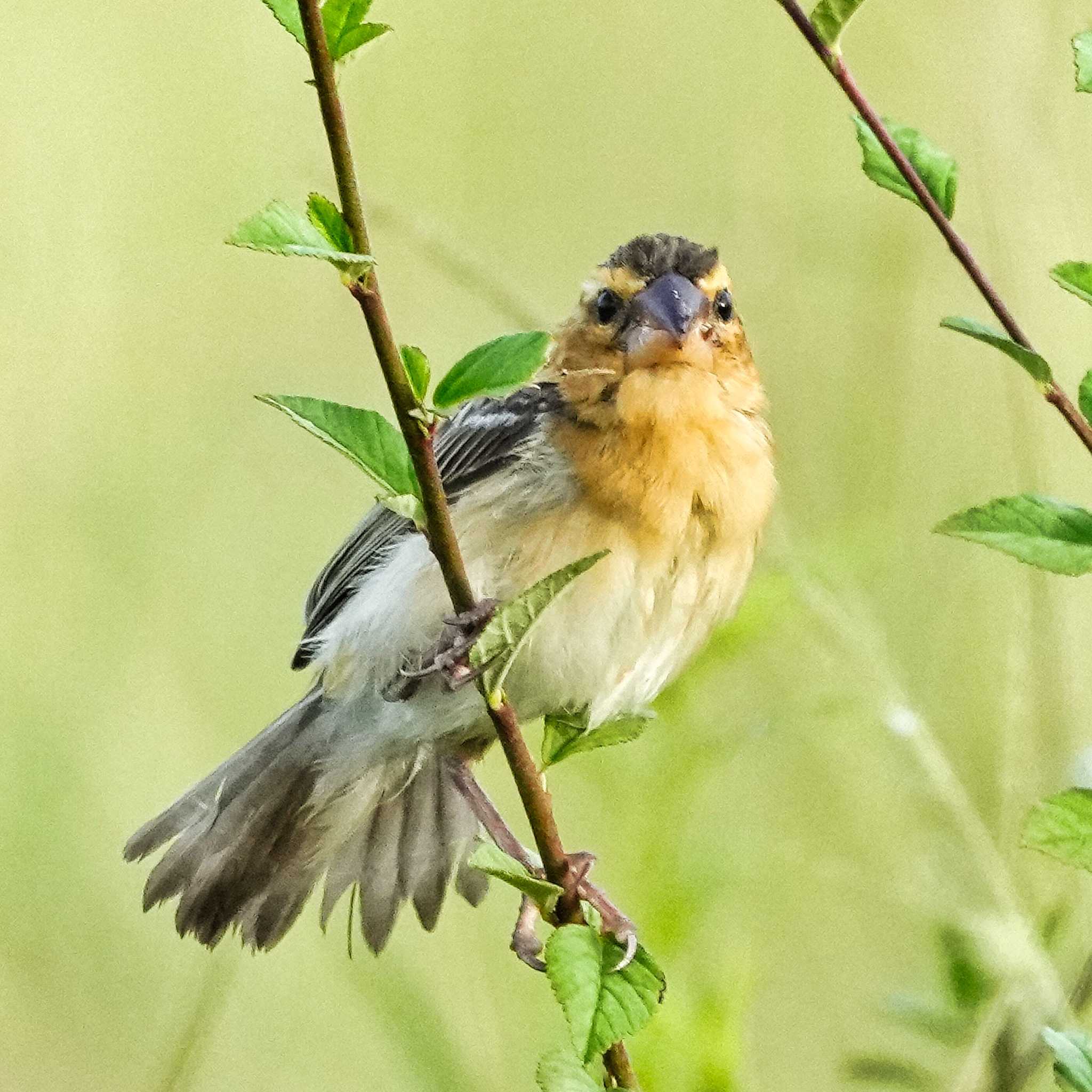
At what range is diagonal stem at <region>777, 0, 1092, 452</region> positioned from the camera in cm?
107

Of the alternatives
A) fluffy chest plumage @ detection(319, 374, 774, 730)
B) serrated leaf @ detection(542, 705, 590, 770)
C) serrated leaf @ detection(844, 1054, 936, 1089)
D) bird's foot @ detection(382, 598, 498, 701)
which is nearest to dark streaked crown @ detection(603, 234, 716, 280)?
fluffy chest plumage @ detection(319, 374, 774, 730)

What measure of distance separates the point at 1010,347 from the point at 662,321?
133 cm

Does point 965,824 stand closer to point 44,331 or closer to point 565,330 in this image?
point 565,330

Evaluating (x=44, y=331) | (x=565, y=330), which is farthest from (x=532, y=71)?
(x=565, y=330)

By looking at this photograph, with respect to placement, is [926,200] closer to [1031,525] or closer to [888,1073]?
[1031,525]

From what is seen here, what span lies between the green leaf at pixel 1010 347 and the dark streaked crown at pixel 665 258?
1.33 m

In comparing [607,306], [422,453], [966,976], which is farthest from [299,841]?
[422,453]

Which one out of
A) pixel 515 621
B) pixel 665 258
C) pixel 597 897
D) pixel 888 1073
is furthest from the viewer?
pixel 665 258

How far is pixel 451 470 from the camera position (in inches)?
105

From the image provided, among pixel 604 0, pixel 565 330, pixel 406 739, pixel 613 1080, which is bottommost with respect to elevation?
pixel 406 739

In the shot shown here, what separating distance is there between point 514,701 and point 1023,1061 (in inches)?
46.5

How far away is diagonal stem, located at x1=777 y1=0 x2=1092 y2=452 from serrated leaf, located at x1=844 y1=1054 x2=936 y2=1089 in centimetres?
78

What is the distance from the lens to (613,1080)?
1.32m

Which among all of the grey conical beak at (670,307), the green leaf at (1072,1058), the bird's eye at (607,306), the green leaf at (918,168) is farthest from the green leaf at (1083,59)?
the bird's eye at (607,306)
